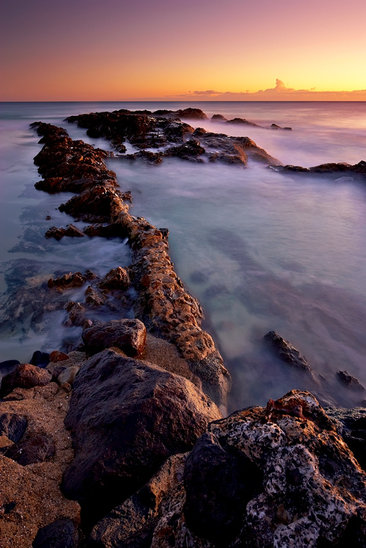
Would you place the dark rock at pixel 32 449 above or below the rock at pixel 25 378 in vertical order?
above

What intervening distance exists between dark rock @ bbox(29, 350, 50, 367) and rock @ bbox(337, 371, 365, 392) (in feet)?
12.1

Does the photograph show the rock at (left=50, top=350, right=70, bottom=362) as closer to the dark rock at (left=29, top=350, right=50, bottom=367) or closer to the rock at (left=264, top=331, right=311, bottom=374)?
the dark rock at (left=29, top=350, right=50, bottom=367)

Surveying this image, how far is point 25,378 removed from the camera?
324 centimetres

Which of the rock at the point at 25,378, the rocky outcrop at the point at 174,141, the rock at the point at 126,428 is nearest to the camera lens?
the rock at the point at 126,428

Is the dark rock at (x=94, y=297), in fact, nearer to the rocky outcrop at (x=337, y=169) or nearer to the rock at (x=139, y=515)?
the rock at (x=139, y=515)

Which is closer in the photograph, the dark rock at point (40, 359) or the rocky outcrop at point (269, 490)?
the rocky outcrop at point (269, 490)

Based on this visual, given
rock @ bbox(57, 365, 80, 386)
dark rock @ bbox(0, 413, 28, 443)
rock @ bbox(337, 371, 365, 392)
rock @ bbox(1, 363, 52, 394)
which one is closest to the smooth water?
rock @ bbox(337, 371, 365, 392)

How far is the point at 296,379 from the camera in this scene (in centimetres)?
412

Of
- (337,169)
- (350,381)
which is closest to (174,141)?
(337,169)

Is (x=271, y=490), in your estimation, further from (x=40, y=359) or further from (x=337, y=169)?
(x=337, y=169)

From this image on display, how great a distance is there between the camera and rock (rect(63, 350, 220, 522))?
203cm

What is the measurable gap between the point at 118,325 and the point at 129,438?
175 cm

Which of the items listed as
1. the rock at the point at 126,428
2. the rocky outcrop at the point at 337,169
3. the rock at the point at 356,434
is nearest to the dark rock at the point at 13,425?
the rock at the point at 126,428

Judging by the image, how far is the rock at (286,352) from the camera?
4.27 meters
